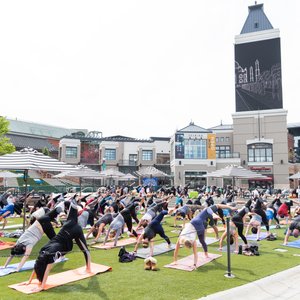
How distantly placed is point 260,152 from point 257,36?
64.3 ft

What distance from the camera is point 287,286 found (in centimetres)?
589

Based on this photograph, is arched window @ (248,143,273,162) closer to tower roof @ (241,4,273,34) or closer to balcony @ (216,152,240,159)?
balcony @ (216,152,240,159)

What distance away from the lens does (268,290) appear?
5.64 metres

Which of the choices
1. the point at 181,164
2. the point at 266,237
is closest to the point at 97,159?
the point at 181,164

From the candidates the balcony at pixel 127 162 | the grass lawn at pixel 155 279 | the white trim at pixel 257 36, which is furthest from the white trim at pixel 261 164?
the grass lawn at pixel 155 279

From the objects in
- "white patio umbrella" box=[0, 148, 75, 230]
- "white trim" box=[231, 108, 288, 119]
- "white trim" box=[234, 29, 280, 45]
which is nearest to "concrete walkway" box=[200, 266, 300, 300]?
"white patio umbrella" box=[0, 148, 75, 230]

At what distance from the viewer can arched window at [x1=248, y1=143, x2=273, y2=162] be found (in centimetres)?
4641

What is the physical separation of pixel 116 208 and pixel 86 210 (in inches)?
46.6

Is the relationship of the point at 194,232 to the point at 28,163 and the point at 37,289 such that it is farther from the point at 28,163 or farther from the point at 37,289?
the point at 28,163

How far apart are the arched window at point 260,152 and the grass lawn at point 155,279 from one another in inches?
1606

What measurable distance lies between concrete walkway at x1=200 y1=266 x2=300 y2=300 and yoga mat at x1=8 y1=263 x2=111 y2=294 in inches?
103

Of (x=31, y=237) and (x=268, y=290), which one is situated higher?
(x=31, y=237)

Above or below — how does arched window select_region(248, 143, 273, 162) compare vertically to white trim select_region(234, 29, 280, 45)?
below

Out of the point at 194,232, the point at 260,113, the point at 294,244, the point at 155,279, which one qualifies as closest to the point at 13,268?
the point at 155,279
